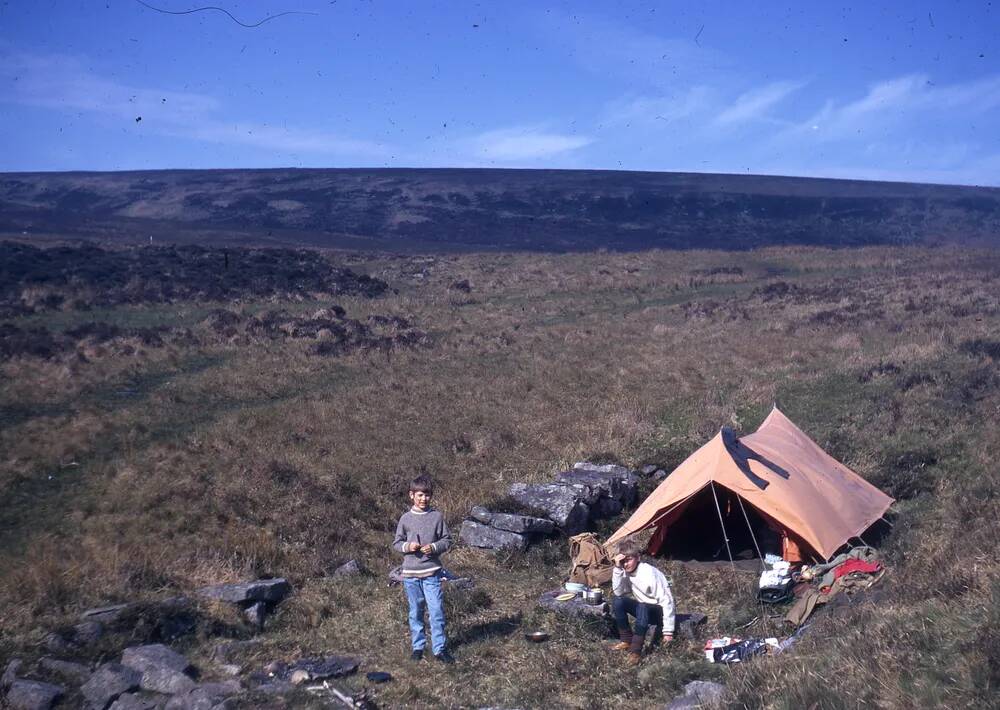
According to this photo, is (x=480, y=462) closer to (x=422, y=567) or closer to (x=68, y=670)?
(x=422, y=567)

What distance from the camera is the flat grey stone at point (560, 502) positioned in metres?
10.4

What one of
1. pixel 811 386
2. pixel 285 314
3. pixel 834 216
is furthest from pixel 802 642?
pixel 834 216

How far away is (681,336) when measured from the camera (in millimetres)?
24562

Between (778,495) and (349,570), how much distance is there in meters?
4.55

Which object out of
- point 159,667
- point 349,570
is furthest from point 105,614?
point 349,570

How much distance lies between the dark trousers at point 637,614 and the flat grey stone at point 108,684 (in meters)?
3.59

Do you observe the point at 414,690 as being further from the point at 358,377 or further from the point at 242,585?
the point at 358,377

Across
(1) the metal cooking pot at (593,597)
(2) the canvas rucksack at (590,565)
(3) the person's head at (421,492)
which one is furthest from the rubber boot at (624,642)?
(3) the person's head at (421,492)

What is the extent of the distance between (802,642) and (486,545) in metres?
4.40

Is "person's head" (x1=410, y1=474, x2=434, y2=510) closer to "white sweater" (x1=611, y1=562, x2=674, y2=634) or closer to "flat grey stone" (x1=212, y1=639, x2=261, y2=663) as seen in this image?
"white sweater" (x1=611, y1=562, x2=674, y2=634)

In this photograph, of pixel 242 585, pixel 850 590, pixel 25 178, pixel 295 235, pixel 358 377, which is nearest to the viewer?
pixel 850 590

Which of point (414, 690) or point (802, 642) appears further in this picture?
point (414, 690)

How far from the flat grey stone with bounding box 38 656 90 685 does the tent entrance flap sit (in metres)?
5.71

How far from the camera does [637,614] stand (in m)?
6.95
